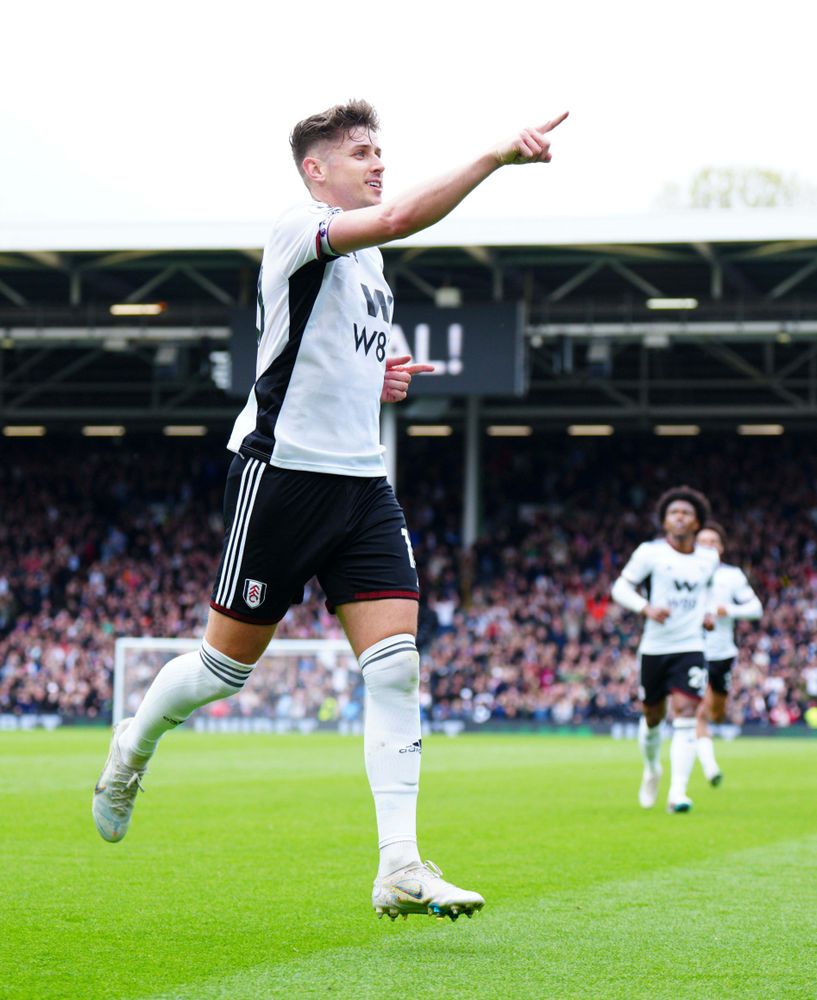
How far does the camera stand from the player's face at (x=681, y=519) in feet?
35.6

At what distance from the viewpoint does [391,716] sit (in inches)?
185

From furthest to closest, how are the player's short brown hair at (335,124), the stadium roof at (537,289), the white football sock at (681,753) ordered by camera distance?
1. the stadium roof at (537,289)
2. the white football sock at (681,753)
3. the player's short brown hair at (335,124)

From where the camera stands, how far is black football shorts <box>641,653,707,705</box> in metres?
10.8

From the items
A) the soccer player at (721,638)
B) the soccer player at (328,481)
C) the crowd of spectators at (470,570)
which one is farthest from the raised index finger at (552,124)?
the crowd of spectators at (470,570)

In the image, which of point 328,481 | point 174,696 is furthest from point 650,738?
point 328,481

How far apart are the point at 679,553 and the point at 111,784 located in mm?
6567

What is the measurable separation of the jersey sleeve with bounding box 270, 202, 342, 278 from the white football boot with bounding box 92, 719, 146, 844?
6.02 ft

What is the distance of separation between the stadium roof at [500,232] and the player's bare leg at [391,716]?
20.2m

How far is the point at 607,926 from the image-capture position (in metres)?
5.13

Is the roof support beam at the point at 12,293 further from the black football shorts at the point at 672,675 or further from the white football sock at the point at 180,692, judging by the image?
the white football sock at the point at 180,692

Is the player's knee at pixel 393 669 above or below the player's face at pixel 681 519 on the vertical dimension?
below

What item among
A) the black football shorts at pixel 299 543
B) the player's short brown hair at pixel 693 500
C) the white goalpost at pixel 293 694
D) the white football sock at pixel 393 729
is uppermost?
the player's short brown hair at pixel 693 500

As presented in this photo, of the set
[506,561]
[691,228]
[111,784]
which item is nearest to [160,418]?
[506,561]

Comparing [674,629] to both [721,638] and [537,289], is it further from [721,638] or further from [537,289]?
[537,289]
